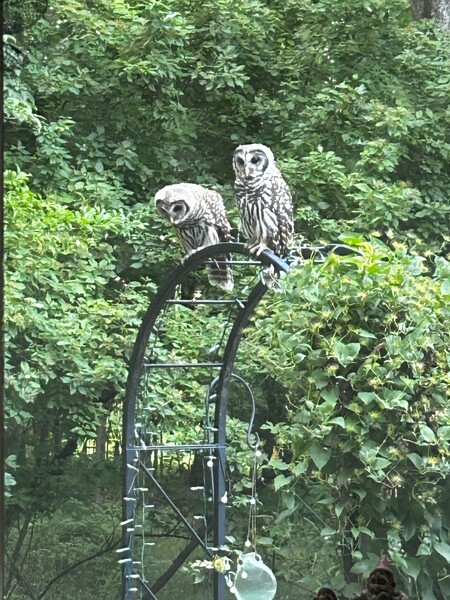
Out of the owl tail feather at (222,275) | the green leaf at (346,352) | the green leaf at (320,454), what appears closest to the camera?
the green leaf at (346,352)

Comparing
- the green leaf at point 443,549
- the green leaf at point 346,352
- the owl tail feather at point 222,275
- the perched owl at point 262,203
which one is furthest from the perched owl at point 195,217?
the green leaf at point 443,549

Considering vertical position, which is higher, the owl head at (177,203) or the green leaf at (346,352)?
the owl head at (177,203)

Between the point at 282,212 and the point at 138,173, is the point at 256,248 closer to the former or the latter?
the point at 282,212

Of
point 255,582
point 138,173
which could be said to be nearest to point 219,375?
point 255,582

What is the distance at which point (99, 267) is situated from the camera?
2.60 meters

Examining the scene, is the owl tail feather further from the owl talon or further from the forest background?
the forest background

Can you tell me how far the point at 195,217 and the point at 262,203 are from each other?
0.62ft

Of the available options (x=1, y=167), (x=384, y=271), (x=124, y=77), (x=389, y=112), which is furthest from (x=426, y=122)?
(x=1, y=167)

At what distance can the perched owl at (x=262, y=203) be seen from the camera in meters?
1.70

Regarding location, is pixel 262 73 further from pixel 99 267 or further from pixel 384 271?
pixel 384 271

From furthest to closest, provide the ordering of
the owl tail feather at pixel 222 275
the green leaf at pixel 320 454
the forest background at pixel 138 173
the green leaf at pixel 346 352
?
the forest background at pixel 138 173, the owl tail feather at pixel 222 275, the green leaf at pixel 320 454, the green leaf at pixel 346 352

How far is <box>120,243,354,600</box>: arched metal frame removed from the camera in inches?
68.5

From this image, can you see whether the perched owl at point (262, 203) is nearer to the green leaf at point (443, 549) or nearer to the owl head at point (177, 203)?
the owl head at point (177, 203)

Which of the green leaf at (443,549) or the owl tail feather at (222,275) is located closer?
the green leaf at (443,549)
